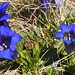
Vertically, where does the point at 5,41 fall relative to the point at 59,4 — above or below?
below

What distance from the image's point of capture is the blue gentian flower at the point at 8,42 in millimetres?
1360

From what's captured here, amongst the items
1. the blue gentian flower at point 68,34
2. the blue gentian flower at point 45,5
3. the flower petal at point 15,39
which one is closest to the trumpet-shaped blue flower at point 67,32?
the blue gentian flower at point 68,34

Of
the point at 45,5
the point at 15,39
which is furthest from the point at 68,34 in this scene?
the point at 45,5

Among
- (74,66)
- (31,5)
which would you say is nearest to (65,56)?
(74,66)

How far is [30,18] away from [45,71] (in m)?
0.51

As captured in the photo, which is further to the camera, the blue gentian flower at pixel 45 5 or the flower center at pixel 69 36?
the blue gentian flower at pixel 45 5

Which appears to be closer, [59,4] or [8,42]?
[8,42]

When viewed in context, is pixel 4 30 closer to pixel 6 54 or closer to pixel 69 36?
pixel 6 54

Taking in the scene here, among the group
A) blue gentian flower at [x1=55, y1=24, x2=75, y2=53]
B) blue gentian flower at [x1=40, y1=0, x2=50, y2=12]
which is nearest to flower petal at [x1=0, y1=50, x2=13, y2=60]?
blue gentian flower at [x1=55, y1=24, x2=75, y2=53]

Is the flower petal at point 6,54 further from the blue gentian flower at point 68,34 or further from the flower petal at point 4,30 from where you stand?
the blue gentian flower at point 68,34

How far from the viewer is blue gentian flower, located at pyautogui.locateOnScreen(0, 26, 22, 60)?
4.46ft

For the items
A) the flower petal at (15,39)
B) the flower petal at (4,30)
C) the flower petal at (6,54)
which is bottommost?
the flower petal at (6,54)

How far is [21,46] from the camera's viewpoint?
5.35ft

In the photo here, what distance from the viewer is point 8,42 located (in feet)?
4.71
